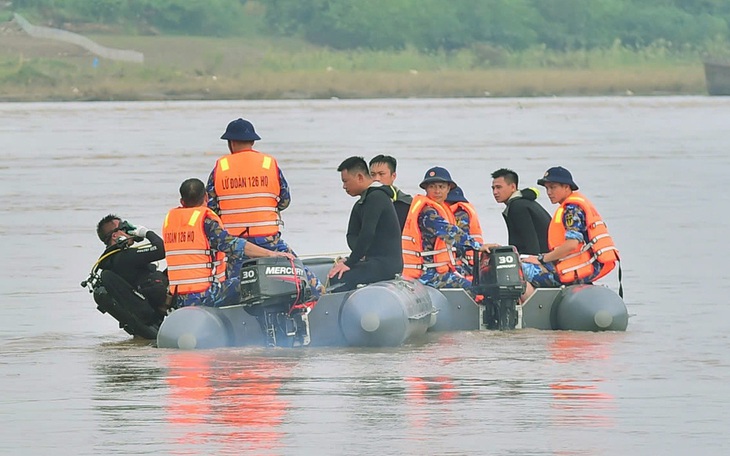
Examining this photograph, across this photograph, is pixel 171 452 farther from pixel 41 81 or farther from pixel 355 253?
pixel 41 81

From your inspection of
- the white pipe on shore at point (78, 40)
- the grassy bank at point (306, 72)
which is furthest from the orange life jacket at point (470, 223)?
the white pipe on shore at point (78, 40)

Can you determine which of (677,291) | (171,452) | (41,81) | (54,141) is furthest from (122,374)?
(41,81)

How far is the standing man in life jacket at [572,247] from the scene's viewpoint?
16203 mm

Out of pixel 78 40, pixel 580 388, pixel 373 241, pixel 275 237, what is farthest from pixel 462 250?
pixel 78 40

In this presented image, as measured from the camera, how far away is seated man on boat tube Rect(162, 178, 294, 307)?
49.1ft

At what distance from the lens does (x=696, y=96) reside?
9106 centimetres

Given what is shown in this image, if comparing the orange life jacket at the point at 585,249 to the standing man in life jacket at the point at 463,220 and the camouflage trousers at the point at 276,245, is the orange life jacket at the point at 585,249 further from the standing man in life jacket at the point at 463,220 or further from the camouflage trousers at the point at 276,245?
the camouflage trousers at the point at 276,245

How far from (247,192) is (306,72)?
79.5m

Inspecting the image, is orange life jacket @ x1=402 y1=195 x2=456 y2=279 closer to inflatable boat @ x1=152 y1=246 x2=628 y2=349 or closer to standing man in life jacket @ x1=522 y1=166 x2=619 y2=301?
inflatable boat @ x1=152 y1=246 x2=628 y2=349

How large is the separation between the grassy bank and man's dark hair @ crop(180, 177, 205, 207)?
73016 millimetres

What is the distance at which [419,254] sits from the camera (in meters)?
16.5

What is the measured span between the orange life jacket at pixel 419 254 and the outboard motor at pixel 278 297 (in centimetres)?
147

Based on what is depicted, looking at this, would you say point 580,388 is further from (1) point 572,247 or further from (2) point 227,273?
(2) point 227,273

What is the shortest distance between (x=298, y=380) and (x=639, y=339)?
133 inches
